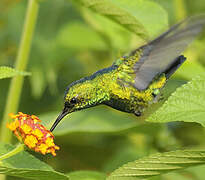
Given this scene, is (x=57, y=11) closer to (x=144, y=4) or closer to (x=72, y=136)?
(x=72, y=136)

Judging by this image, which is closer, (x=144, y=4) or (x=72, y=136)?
(x=144, y=4)

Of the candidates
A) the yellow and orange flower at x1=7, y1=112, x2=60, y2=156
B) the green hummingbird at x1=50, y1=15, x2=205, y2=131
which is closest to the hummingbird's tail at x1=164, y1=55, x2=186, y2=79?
the green hummingbird at x1=50, y1=15, x2=205, y2=131

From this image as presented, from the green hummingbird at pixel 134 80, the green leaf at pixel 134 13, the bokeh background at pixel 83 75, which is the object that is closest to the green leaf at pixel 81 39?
the bokeh background at pixel 83 75

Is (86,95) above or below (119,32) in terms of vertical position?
below

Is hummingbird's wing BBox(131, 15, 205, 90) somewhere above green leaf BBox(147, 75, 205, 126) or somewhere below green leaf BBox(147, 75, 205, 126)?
A: above

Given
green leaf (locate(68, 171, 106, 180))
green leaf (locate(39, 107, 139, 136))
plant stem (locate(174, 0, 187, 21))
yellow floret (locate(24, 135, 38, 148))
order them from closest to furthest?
yellow floret (locate(24, 135, 38, 148))
green leaf (locate(68, 171, 106, 180))
green leaf (locate(39, 107, 139, 136))
plant stem (locate(174, 0, 187, 21))

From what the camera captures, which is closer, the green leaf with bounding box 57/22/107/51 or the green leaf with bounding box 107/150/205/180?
the green leaf with bounding box 107/150/205/180

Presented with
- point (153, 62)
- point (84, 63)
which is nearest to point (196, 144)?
point (84, 63)

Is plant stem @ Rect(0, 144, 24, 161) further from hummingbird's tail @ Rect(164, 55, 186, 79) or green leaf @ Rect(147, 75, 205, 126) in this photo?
hummingbird's tail @ Rect(164, 55, 186, 79)

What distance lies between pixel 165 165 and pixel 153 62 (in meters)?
0.34

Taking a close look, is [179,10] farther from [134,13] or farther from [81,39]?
[134,13]

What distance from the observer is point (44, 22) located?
9.59ft

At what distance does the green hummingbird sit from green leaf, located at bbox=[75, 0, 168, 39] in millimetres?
132

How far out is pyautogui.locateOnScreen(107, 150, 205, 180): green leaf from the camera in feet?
3.62
